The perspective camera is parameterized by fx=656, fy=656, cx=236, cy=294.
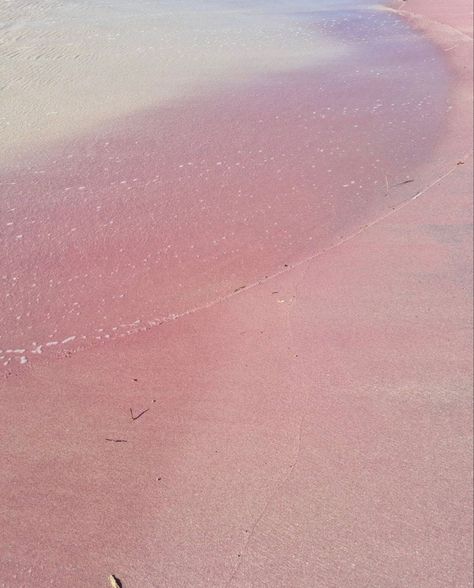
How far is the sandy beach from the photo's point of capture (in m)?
2.31

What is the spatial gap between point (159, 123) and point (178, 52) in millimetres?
2068

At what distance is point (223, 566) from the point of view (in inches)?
87.0

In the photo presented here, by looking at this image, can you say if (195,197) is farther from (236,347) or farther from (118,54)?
(118,54)

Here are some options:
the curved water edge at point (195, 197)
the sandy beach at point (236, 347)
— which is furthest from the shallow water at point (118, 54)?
the curved water edge at point (195, 197)

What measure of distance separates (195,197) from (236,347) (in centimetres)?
165

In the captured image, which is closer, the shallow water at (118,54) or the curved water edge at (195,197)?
the curved water edge at (195,197)

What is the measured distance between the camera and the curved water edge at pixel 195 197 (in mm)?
3557

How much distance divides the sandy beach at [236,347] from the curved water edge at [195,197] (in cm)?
2

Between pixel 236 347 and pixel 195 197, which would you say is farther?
pixel 195 197

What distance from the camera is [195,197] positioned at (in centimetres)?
453

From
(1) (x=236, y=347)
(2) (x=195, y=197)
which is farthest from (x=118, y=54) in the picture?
(1) (x=236, y=347)

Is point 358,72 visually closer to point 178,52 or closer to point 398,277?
point 178,52

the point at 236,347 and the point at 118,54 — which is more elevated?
the point at 118,54

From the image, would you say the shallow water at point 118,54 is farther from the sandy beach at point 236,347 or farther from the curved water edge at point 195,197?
the curved water edge at point 195,197
